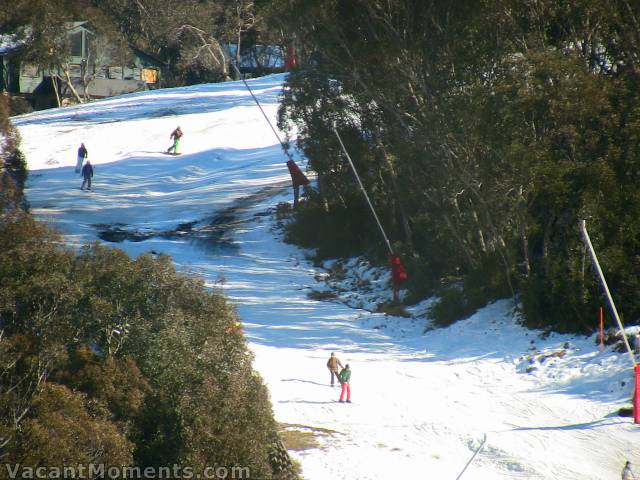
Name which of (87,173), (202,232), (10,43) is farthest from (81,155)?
(10,43)

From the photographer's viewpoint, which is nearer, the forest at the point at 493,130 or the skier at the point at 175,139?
the forest at the point at 493,130

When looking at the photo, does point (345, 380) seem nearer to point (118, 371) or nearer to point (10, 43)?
point (118, 371)

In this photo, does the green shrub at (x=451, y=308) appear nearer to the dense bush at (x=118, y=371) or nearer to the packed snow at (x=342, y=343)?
the packed snow at (x=342, y=343)

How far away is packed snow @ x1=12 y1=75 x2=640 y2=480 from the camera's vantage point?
16.9m

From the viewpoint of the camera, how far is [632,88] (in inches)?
1032

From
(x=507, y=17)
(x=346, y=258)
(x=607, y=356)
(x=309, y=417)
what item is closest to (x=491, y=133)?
(x=507, y=17)

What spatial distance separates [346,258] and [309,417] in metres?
17.5

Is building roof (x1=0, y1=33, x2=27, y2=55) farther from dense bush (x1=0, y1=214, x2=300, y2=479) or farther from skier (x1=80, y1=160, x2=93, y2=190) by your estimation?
dense bush (x1=0, y1=214, x2=300, y2=479)

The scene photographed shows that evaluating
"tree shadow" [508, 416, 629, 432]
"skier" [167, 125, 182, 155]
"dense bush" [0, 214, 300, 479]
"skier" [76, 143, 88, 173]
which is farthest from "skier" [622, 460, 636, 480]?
"skier" [167, 125, 182, 155]

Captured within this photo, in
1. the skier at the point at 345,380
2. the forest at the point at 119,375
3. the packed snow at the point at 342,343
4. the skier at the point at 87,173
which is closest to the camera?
the forest at the point at 119,375

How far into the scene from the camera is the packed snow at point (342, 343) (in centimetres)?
1688

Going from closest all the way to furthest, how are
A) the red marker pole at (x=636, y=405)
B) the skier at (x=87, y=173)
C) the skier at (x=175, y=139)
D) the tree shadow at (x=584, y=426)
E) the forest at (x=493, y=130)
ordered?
the red marker pole at (x=636, y=405), the tree shadow at (x=584, y=426), the forest at (x=493, y=130), the skier at (x=87, y=173), the skier at (x=175, y=139)

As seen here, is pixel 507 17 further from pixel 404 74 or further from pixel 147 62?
pixel 147 62

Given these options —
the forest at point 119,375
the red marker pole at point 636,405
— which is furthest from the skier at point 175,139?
the red marker pole at point 636,405
